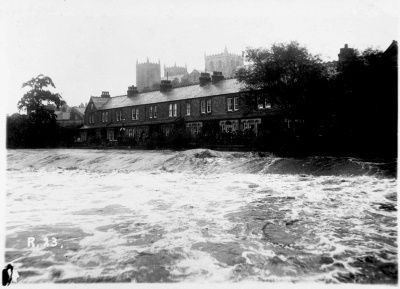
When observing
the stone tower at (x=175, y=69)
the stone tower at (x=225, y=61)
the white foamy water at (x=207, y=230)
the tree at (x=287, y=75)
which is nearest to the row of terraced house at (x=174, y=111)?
the tree at (x=287, y=75)

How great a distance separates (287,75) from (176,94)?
2117 centimetres

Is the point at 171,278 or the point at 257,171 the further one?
the point at 257,171

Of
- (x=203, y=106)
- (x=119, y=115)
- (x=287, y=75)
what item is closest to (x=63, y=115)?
(x=119, y=115)

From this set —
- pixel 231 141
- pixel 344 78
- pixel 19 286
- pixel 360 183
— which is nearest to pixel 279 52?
pixel 344 78

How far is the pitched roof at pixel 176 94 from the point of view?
37681mm

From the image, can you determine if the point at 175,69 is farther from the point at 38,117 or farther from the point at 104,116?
the point at 38,117

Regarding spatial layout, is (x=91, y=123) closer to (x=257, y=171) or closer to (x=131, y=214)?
(x=257, y=171)

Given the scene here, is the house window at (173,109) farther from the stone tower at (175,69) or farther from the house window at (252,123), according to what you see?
the stone tower at (175,69)

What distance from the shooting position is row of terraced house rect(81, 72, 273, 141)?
35281mm

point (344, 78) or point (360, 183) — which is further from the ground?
point (344, 78)

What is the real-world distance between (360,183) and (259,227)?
8.04m

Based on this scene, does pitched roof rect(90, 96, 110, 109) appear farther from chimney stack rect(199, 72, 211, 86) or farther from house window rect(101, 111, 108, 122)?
chimney stack rect(199, 72, 211, 86)

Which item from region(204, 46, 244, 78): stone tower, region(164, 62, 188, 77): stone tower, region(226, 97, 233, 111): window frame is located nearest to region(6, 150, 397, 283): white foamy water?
region(226, 97, 233, 111): window frame

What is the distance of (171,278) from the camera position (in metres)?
5.25
